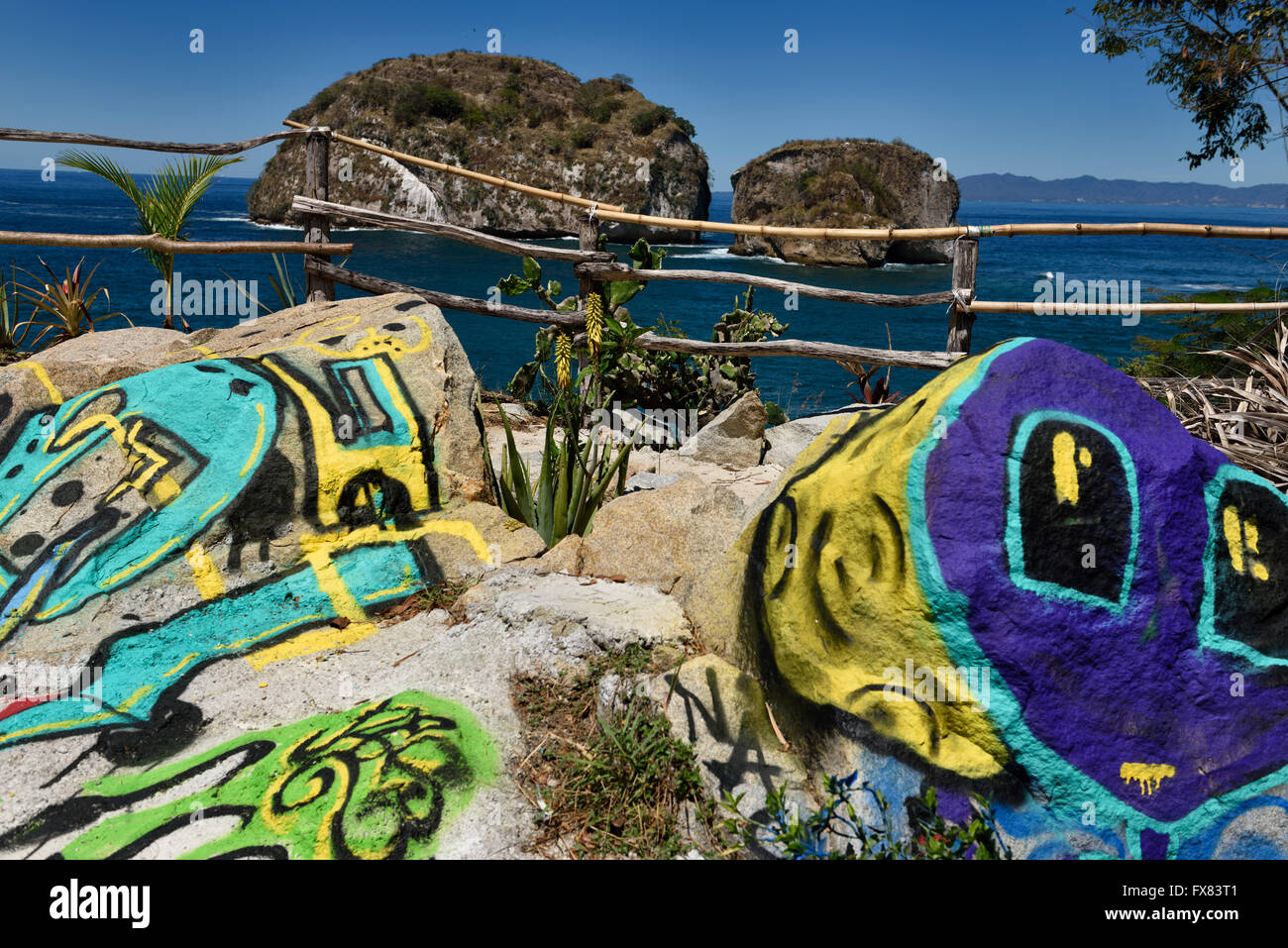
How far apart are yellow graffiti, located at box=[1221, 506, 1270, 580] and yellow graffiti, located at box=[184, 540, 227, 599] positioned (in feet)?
9.74

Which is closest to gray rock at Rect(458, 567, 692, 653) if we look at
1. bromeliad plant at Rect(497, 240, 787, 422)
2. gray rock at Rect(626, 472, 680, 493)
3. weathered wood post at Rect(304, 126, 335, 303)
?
gray rock at Rect(626, 472, 680, 493)

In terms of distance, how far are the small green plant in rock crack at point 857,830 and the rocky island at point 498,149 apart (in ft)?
142

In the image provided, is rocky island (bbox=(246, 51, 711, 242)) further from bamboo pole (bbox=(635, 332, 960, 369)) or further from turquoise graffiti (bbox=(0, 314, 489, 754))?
turquoise graffiti (bbox=(0, 314, 489, 754))

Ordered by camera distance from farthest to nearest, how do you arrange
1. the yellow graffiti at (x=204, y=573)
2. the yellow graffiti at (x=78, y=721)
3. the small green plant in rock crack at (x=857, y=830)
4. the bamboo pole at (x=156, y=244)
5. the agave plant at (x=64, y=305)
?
the agave plant at (x=64, y=305)
the bamboo pole at (x=156, y=244)
the yellow graffiti at (x=204, y=573)
the yellow graffiti at (x=78, y=721)
the small green plant in rock crack at (x=857, y=830)

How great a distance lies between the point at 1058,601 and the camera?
1.92 metres

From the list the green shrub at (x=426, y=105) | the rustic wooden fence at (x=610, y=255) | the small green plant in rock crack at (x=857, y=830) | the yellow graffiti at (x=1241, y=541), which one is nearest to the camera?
the small green plant in rock crack at (x=857, y=830)

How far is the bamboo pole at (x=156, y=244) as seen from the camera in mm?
4082

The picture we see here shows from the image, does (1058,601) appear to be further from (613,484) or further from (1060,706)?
(613,484)

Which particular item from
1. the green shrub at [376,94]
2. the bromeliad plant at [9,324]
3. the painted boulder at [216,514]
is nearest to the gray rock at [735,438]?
the painted boulder at [216,514]

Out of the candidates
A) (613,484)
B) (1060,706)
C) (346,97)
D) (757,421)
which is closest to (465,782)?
(1060,706)
